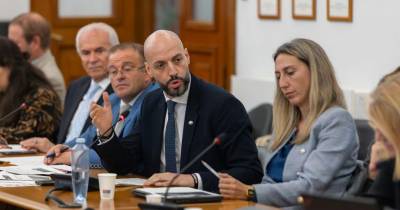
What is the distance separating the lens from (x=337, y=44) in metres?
7.12

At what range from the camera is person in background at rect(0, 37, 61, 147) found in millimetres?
6555

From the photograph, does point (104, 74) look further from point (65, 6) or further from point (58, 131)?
point (65, 6)

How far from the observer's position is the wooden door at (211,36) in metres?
8.48

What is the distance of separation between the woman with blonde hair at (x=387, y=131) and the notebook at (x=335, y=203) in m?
0.13

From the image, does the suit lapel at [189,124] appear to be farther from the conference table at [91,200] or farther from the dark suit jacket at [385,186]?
the dark suit jacket at [385,186]

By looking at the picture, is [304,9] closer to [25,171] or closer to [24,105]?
[24,105]

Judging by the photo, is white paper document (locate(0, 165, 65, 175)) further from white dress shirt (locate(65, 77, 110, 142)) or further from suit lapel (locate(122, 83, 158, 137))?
white dress shirt (locate(65, 77, 110, 142))

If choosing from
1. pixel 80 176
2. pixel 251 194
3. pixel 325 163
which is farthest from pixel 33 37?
pixel 325 163

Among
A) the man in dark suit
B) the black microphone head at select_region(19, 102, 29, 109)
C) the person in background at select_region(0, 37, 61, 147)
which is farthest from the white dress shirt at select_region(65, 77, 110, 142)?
the black microphone head at select_region(19, 102, 29, 109)

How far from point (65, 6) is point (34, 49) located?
73.9 inches

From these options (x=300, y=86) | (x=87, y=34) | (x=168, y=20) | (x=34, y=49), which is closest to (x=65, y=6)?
(x=168, y=20)

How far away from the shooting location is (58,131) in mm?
6758

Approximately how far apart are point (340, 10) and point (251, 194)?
2.78 meters

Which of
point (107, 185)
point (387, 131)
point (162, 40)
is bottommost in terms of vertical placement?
point (107, 185)
